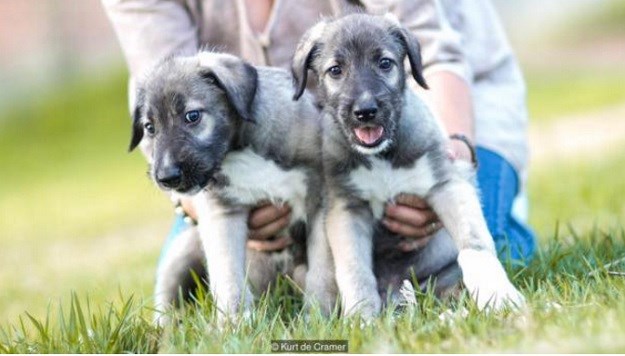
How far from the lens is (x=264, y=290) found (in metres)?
4.84

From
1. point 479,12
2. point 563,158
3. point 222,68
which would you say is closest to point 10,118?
point 563,158

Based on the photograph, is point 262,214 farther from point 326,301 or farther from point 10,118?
point 10,118

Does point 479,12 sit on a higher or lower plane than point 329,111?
higher

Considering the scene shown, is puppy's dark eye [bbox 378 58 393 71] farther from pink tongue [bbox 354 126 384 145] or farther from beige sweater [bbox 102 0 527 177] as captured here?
beige sweater [bbox 102 0 527 177]

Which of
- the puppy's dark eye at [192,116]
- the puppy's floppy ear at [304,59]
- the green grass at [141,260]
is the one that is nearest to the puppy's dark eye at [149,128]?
the puppy's dark eye at [192,116]

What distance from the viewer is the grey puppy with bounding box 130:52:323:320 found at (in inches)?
166

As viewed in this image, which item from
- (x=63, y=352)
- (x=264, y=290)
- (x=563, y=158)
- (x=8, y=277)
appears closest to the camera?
(x=63, y=352)

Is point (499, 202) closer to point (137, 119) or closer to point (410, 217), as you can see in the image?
point (410, 217)

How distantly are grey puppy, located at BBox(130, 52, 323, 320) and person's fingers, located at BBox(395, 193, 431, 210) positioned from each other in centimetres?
33

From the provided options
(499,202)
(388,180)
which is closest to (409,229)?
(388,180)

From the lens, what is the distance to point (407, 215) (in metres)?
4.54

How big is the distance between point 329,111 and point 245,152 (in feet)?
1.27

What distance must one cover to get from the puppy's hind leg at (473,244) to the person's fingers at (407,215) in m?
0.09

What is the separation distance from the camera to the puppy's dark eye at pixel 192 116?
423 cm
